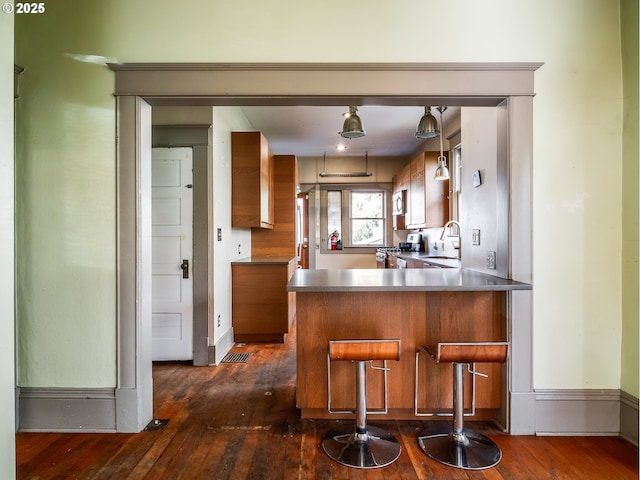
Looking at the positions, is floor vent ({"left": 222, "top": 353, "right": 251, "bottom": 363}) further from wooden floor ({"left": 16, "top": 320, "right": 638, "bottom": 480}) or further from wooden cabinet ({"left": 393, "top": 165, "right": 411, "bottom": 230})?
wooden cabinet ({"left": 393, "top": 165, "right": 411, "bottom": 230})

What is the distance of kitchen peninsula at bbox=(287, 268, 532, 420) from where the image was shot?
2.23m

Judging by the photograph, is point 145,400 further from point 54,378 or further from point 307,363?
point 307,363

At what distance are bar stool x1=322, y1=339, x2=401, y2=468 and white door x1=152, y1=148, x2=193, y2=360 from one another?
1854 mm

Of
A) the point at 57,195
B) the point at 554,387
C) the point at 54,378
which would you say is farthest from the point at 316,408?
the point at 57,195

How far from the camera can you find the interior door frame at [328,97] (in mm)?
2139

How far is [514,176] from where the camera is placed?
2.15 m

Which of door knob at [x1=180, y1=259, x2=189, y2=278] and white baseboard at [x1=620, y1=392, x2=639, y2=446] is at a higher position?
door knob at [x1=180, y1=259, x2=189, y2=278]

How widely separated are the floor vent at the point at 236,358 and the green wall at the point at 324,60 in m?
1.38

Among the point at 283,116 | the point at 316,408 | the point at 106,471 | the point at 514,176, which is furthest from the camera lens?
the point at 283,116

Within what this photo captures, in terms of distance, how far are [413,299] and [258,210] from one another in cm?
230

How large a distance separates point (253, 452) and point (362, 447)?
622 millimetres

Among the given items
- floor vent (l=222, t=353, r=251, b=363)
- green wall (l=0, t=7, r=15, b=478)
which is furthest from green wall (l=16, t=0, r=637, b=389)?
floor vent (l=222, t=353, r=251, b=363)

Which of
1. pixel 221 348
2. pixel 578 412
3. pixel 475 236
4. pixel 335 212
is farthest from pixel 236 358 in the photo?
pixel 335 212

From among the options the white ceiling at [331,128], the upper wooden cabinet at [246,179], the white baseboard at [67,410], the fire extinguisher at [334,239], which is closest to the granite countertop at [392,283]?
the white baseboard at [67,410]
